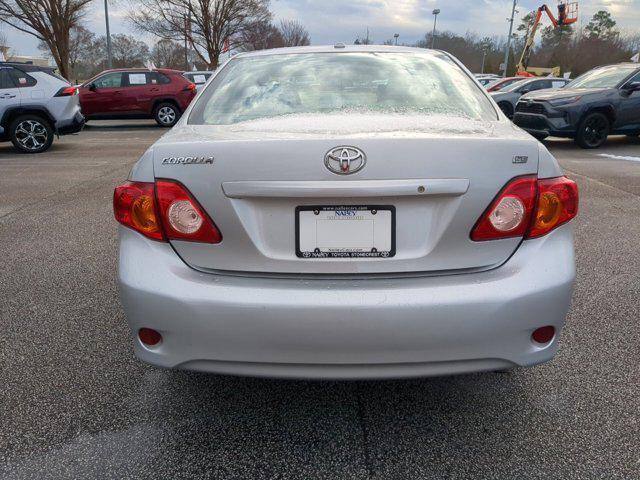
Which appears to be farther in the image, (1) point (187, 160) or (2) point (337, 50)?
(2) point (337, 50)

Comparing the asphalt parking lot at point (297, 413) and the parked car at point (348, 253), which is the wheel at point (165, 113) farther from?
the parked car at point (348, 253)

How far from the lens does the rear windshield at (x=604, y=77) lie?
442 inches

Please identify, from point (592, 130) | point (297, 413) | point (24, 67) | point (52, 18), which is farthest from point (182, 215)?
point (52, 18)

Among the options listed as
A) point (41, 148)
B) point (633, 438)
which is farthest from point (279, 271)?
point (41, 148)

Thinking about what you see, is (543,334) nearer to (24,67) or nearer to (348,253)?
(348,253)

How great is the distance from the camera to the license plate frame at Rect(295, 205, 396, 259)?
6.06ft

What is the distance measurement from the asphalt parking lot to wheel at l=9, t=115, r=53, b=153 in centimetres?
820

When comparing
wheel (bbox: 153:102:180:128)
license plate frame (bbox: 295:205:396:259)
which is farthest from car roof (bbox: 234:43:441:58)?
wheel (bbox: 153:102:180:128)

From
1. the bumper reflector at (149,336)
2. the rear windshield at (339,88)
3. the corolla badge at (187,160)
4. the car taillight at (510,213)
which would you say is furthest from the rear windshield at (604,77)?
the bumper reflector at (149,336)

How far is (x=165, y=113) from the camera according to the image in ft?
53.0

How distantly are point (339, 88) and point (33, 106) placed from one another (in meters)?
9.62

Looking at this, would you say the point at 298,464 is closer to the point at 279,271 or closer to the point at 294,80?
the point at 279,271

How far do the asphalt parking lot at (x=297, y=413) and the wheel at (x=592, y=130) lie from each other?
8.44 metres

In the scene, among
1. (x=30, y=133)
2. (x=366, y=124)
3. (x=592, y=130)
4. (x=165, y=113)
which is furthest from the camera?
(x=165, y=113)
